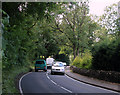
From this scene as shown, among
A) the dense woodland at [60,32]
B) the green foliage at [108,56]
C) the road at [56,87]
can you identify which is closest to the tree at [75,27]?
the dense woodland at [60,32]

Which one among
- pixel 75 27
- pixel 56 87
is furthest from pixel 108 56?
pixel 75 27

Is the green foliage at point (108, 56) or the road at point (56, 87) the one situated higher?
the green foliage at point (108, 56)

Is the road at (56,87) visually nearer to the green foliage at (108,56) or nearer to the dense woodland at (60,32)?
the dense woodland at (60,32)

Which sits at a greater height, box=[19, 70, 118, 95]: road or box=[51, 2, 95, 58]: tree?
box=[51, 2, 95, 58]: tree

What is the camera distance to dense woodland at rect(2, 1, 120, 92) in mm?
10508

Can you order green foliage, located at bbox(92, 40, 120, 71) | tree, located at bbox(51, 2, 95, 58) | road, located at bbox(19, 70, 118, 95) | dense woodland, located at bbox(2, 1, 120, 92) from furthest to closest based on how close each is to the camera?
tree, located at bbox(51, 2, 95, 58), green foliage, located at bbox(92, 40, 120, 71), road, located at bbox(19, 70, 118, 95), dense woodland, located at bbox(2, 1, 120, 92)

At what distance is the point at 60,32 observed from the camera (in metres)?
46.0

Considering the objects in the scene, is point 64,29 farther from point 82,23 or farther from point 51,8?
point 51,8

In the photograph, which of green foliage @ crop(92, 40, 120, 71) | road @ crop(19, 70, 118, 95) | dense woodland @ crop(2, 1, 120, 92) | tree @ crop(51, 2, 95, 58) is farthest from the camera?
tree @ crop(51, 2, 95, 58)

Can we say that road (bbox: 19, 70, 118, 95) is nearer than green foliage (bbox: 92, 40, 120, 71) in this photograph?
Yes

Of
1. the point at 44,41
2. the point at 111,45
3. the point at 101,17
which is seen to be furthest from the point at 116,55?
the point at 44,41

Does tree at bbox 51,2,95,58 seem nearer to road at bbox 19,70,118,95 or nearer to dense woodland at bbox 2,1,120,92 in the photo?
dense woodland at bbox 2,1,120,92

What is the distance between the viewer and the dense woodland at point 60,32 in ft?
34.5

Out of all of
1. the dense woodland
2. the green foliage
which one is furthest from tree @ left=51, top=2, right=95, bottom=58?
the green foliage
